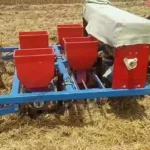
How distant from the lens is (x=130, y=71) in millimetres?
3264

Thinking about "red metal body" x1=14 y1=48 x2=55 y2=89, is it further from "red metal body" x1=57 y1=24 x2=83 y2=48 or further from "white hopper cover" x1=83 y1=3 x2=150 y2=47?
"red metal body" x1=57 y1=24 x2=83 y2=48

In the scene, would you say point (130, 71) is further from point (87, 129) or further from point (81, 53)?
point (87, 129)

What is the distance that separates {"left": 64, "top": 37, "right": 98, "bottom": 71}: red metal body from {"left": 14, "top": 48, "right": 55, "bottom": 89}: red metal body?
1.33 ft

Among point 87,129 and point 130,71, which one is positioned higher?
point 130,71

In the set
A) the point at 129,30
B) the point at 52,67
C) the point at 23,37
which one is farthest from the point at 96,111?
the point at 23,37

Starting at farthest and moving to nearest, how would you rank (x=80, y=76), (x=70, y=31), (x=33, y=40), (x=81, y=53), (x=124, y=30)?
(x=70, y=31)
(x=33, y=40)
(x=80, y=76)
(x=81, y=53)
(x=124, y=30)

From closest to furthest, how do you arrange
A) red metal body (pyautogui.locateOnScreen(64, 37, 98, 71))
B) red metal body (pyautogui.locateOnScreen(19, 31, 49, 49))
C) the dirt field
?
the dirt field, red metal body (pyautogui.locateOnScreen(64, 37, 98, 71)), red metal body (pyautogui.locateOnScreen(19, 31, 49, 49))

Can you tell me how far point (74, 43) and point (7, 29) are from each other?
480 centimetres

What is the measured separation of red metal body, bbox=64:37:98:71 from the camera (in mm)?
3551

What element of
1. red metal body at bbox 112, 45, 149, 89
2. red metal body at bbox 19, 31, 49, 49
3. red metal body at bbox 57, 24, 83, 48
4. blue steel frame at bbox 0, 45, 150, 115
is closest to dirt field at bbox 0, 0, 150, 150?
blue steel frame at bbox 0, 45, 150, 115

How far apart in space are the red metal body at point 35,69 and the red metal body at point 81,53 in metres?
0.41

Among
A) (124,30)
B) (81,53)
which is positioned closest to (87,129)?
(81,53)

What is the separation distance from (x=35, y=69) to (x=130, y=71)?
992mm

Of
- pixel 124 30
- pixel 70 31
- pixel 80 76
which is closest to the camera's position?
pixel 124 30
